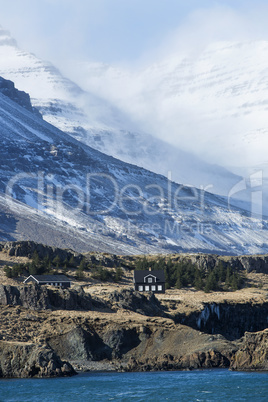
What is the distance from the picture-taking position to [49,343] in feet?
289

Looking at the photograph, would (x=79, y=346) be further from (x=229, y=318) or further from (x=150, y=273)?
(x=150, y=273)

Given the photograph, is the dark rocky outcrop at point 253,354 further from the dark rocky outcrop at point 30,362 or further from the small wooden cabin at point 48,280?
the small wooden cabin at point 48,280

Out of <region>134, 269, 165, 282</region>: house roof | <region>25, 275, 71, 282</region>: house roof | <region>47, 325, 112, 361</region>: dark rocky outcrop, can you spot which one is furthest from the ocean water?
<region>134, 269, 165, 282</region>: house roof

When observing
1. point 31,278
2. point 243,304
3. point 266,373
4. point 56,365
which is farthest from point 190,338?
point 31,278

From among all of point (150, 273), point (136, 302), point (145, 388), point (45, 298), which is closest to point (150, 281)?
point (150, 273)

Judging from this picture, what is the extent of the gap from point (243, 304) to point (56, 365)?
41964mm

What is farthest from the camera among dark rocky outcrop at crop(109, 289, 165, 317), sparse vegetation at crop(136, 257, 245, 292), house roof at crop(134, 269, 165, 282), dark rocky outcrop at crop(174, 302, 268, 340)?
sparse vegetation at crop(136, 257, 245, 292)

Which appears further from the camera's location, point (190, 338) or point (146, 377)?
point (190, 338)

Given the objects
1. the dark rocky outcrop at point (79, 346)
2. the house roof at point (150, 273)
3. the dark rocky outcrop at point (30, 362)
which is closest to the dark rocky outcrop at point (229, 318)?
the dark rocky outcrop at point (79, 346)

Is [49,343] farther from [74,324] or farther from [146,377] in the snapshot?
[146,377]

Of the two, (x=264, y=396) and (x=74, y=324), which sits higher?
(x=74, y=324)

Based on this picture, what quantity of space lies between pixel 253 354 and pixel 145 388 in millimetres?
14574

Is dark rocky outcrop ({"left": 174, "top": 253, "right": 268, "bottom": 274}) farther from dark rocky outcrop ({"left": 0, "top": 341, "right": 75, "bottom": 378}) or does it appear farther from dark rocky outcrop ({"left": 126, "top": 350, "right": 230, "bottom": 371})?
dark rocky outcrop ({"left": 0, "top": 341, "right": 75, "bottom": 378})

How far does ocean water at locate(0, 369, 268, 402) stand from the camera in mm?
72375
